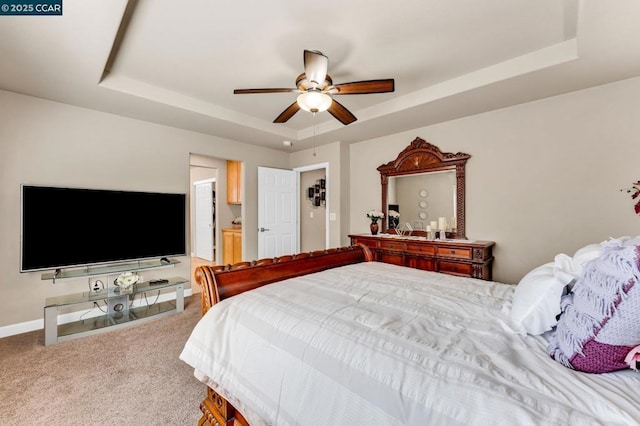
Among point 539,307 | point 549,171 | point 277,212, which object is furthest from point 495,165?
point 277,212

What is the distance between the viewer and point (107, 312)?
3.32m

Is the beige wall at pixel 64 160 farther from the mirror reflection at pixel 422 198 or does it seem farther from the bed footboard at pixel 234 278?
the mirror reflection at pixel 422 198

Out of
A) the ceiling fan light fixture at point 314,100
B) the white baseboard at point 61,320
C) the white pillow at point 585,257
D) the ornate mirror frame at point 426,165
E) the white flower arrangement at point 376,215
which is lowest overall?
the white baseboard at point 61,320

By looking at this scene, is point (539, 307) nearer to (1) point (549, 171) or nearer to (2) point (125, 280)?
(1) point (549, 171)

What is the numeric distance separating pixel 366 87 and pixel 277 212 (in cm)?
332

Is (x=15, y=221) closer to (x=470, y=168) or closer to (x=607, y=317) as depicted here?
(x=607, y=317)

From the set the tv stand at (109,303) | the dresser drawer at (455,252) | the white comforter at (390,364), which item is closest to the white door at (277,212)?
the tv stand at (109,303)

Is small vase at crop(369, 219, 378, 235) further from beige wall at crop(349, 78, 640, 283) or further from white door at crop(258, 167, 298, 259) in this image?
white door at crop(258, 167, 298, 259)

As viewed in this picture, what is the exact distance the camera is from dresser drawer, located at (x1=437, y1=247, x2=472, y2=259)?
326cm

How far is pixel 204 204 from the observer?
6.97m

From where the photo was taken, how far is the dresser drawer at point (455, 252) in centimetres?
326

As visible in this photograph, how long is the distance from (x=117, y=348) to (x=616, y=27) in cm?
463

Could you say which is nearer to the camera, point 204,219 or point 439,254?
point 439,254

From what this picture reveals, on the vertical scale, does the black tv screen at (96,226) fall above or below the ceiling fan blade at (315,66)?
below
